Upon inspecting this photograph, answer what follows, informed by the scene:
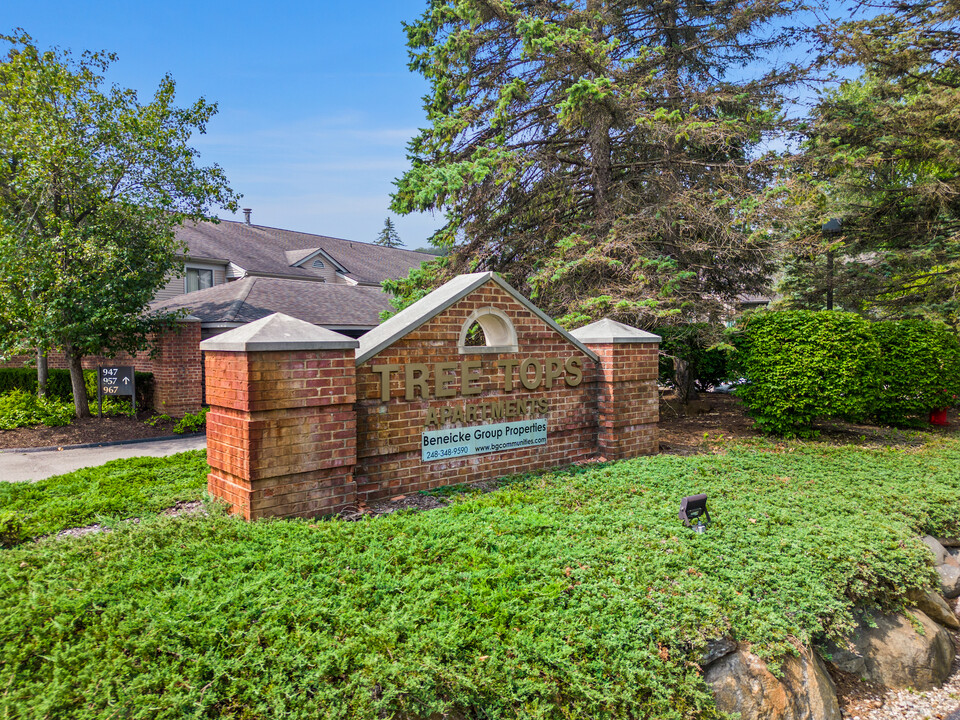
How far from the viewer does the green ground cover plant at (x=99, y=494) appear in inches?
180

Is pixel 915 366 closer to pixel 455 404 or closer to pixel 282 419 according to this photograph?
pixel 455 404

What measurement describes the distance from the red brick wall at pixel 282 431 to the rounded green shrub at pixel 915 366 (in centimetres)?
1039

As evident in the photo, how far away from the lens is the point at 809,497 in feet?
18.4

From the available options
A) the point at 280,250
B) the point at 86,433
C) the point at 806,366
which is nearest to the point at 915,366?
the point at 806,366

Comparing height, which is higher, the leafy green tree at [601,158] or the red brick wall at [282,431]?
the leafy green tree at [601,158]

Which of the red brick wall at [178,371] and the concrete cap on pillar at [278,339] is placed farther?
the red brick wall at [178,371]

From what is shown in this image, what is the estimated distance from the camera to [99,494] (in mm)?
5430

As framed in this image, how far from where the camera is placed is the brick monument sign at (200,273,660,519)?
4.59 meters

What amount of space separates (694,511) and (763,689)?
4.91 ft

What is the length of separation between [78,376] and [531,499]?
12.2 m

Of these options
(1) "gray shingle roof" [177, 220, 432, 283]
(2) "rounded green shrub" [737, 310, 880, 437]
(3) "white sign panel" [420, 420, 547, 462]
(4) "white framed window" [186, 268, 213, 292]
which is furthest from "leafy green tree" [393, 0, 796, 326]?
(4) "white framed window" [186, 268, 213, 292]

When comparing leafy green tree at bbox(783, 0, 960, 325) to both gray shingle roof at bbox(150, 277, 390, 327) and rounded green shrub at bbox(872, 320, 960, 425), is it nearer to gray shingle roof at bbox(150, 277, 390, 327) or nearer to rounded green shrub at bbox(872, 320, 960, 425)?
rounded green shrub at bbox(872, 320, 960, 425)

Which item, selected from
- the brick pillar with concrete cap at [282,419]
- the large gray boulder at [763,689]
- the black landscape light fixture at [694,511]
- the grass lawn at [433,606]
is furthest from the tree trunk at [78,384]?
the large gray boulder at [763,689]

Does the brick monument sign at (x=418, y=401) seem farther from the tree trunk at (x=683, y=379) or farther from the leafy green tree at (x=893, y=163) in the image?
the leafy green tree at (x=893, y=163)
